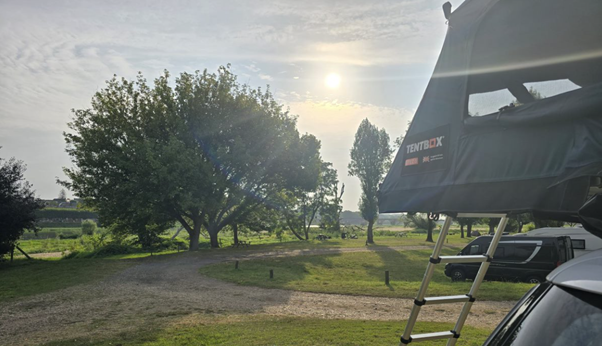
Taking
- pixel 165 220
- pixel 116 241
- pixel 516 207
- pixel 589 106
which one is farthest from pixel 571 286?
pixel 116 241

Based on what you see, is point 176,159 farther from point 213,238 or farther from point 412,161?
point 412,161

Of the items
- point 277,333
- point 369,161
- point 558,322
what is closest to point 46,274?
point 277,333

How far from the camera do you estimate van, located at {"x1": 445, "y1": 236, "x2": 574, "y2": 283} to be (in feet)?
55.5

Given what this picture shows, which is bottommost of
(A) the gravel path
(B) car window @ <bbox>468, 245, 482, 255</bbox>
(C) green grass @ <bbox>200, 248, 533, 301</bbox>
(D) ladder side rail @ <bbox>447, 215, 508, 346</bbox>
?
(C) green grass @ <bbox>200, 248, 533, 301</bbox>

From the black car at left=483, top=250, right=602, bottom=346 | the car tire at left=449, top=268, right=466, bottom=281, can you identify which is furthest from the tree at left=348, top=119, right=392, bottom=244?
the black car at left=483, top=250, right=602, bottom=346

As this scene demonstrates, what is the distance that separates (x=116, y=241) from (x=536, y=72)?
124ft

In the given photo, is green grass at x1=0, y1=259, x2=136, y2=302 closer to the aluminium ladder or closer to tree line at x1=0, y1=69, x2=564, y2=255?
tree line at x1=0, y1=69, x2=564, y2=255

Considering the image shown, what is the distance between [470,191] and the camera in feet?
9.80

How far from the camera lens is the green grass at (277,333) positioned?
8289 mm

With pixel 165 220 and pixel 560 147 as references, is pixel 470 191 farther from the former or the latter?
pixel 165 220

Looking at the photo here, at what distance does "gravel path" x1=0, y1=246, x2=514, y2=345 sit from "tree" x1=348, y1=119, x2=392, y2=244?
32.6m

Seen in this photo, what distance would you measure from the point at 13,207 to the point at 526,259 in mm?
27719

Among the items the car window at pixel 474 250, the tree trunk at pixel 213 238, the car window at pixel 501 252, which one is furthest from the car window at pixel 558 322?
the tree trunk at pixel 213 238

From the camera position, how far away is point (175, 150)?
2647cm
